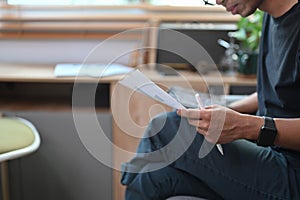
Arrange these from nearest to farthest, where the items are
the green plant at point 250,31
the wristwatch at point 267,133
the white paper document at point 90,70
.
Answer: the wristwatch at point 267,133 < the white paper document at point 90,70 < the green plant at point 250,31

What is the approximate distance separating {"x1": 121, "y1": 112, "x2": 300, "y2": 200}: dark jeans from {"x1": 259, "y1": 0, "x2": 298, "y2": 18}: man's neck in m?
0.37

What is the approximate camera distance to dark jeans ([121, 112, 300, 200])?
3.40 feet

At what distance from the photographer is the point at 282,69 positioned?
3.64ft

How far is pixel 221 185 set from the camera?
1.08m

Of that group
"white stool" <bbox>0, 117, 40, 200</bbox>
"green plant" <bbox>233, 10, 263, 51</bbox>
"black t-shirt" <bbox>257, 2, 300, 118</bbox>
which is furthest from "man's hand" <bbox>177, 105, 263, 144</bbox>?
"green plant" <bbox>233, 10, 263, 51</bbox>

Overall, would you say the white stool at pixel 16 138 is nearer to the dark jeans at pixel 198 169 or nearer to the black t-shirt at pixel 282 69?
the dark jeans at pixel 198 169

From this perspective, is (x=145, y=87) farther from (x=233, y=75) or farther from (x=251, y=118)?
(x=233, y=75)

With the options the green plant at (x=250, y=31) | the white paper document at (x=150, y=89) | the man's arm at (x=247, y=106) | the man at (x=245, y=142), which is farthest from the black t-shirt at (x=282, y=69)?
the green plant at (x=250, y=31)

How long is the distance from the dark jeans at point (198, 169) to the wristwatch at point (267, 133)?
0.25 feet

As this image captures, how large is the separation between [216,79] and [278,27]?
0.52 metres

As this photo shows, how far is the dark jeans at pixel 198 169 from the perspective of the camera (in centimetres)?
104

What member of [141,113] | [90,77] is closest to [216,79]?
[141,113]

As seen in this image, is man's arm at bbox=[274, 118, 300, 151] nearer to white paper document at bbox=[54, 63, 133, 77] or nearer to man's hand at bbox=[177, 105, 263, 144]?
man's hand at bbox=[177, 105, 263, 144]

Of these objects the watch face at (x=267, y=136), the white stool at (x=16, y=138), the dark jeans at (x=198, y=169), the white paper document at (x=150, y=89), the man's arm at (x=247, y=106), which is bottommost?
the white stool at (x=16, y=138)
